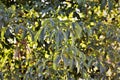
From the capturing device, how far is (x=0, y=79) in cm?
136

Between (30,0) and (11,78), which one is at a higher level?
(30,0)

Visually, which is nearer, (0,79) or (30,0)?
(0,79)

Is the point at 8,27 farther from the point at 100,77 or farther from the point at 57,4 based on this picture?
the point at 100,77

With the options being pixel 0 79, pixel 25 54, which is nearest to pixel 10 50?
pixel 25 54

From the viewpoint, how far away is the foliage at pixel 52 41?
130 centimetres

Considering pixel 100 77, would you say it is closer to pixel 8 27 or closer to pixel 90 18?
pixel 90 18

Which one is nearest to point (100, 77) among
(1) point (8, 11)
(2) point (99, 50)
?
(2) point (99, 50)

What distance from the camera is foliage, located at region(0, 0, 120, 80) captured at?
1.30 metres

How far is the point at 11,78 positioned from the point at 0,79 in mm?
154

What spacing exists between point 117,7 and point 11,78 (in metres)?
0.75

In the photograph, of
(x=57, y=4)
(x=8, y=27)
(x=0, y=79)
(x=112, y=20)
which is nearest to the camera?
(x=8, y=27)

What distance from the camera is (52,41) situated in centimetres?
136

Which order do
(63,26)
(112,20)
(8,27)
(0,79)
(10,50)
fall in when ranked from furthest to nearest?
(112,20) < (10,50) < (0,79) < (8,27) < (63,26)

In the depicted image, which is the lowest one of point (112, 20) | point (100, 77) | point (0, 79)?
point (100, 77)
